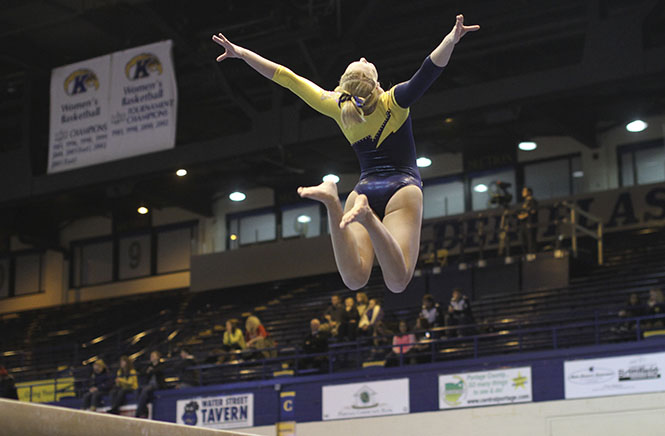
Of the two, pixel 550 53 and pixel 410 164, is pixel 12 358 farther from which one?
pixel 410 164

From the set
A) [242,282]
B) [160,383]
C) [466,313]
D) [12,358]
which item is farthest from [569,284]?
[12,358]

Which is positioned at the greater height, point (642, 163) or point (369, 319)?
point (642, 163)

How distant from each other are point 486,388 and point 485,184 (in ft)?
33.1

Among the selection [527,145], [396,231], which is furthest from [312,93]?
[527,145]

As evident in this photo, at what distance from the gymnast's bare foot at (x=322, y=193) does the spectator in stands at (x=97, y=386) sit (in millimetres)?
13954

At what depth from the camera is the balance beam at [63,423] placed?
4.15 m

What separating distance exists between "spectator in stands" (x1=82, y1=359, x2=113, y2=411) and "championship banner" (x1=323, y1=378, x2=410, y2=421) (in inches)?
182

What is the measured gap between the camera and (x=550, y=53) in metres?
20.5

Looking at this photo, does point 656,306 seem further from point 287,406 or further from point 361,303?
point 287,406

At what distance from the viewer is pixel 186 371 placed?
63.1 ft

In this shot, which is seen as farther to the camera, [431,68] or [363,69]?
[363,69]

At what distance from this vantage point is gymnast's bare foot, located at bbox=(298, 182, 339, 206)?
17.6ft

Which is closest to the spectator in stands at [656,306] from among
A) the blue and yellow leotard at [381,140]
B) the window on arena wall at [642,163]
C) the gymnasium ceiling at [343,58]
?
the gymnasium ceiling at [343,58]

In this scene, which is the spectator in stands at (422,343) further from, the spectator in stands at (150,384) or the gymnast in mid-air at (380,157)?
the gymnast in mid-air at (380,157)
